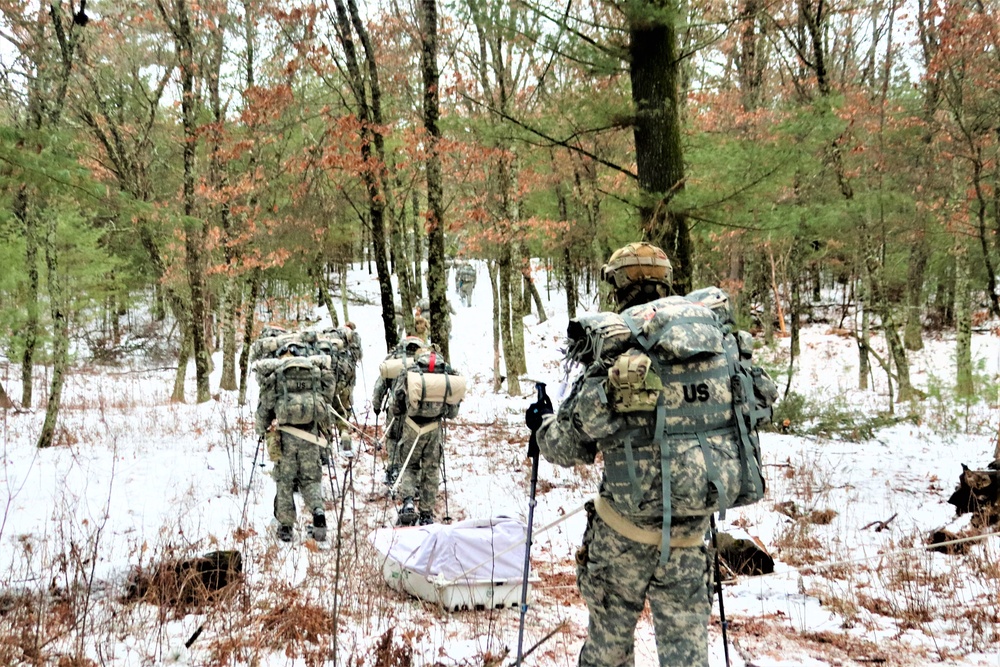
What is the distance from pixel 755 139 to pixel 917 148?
8732 millimetres

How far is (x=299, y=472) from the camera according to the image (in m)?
6.53

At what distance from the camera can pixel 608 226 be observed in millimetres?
17656

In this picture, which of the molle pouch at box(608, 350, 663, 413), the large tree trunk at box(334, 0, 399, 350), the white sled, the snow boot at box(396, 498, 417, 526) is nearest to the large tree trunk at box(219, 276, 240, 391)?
the large tree trunk at box(334, 0, 399, 350)

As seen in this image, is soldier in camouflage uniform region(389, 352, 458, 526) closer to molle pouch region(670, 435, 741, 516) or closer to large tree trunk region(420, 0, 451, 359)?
large tree trunk region(420, 0, 451, 359)

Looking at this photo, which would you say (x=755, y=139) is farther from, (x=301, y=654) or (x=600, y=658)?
(x=301, y=654)

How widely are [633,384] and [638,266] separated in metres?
0.77

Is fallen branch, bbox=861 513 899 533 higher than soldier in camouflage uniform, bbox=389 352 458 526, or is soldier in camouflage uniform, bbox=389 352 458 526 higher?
soldier in camouflage uniform, bbox=389 352 458 526

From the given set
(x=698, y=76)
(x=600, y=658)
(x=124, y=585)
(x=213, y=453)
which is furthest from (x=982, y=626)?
(x=698, y=76)

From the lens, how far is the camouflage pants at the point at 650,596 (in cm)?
275

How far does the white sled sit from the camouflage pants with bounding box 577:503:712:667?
159 cm

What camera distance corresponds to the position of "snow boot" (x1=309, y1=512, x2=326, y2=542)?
245 inches

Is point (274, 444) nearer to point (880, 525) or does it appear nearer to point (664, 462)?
point (664, 462)

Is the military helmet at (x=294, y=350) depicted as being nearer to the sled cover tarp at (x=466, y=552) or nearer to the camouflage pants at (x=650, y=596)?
the sled cover tarp at (x=466, y=552)

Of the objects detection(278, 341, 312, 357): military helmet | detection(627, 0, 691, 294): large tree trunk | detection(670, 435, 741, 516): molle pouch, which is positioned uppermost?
detection(627, 0, 691, 294): large tree trunk
